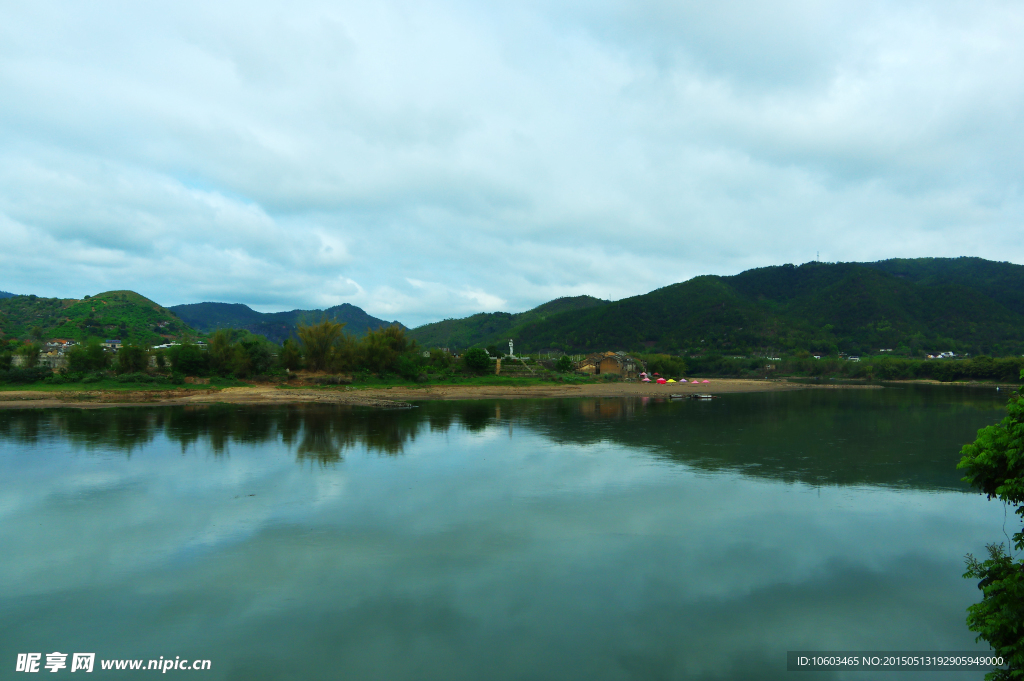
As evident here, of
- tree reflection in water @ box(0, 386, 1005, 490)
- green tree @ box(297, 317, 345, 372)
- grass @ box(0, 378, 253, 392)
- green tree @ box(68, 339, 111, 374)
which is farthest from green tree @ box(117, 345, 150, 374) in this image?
green tree @ box(297, 317, 345, 372)

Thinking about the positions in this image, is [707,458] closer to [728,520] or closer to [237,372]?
[728,520]

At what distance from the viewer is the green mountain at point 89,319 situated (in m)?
92.2

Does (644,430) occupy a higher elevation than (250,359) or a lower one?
lower

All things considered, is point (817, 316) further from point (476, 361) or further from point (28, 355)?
point (28, 355)

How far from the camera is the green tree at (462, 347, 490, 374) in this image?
6756cm

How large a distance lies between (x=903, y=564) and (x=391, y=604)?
11278 mm

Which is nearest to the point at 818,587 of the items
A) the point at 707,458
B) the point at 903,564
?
the point at 903,564

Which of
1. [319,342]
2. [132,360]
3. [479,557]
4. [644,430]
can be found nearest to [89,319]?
[132,360]

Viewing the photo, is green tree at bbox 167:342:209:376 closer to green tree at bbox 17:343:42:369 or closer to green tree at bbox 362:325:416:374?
green tree at bbox 17:343:42:369

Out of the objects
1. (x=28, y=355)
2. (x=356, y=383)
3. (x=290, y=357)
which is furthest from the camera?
A: (x=290, y=357)

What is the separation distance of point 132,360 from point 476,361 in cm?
3715

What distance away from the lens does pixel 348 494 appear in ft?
54.4

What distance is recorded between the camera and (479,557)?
11.6 metres

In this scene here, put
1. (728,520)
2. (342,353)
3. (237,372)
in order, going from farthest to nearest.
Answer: (342,353) < (237,372) < (728,520)
